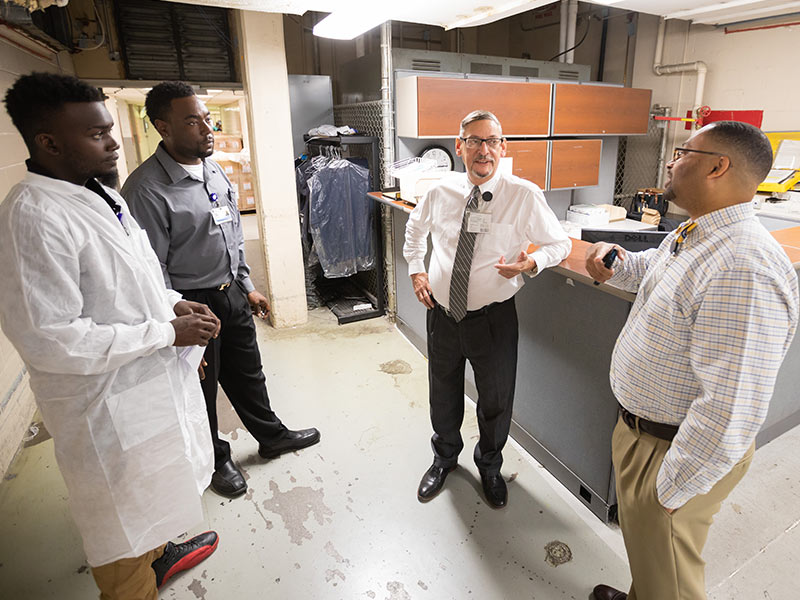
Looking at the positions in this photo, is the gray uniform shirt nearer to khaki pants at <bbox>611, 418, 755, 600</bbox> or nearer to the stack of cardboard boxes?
khaki pants at <bbox>611, 418, 755, 600</bbox>

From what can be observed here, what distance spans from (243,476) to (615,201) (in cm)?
457

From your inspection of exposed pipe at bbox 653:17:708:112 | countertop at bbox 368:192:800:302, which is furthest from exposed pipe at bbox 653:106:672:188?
countertop at bbox 368:192:800:302

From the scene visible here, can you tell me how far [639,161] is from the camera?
16.0ft

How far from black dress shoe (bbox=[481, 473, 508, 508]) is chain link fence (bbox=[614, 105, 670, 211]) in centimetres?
394

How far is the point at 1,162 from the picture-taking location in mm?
2559

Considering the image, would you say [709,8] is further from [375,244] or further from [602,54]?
[375,244]

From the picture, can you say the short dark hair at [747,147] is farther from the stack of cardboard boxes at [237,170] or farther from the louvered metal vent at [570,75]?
the stack of cardboard boxes at [237,170]

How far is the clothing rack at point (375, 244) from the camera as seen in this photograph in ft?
12.0

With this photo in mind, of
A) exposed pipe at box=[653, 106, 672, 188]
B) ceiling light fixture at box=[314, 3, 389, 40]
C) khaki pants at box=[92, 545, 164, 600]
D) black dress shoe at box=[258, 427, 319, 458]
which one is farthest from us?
exposed pipe at box=[653, 106, 672, 188]

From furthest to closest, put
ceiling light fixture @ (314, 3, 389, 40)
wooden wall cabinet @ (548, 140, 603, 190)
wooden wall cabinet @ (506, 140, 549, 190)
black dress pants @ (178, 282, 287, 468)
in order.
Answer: wooden wall cabinet @ (548, 140, 603, 190) → wooden wall cabinet @ (506, 140, 549, 190) → ceiling light fixture @ (314, 3, 389, 40) → black dress pants @ (178, 282, 287, 468)

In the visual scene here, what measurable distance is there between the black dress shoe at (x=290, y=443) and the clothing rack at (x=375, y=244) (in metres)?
1.59

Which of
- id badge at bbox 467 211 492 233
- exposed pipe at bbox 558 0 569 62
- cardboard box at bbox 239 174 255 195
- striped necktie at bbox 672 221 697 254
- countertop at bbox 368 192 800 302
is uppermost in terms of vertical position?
exposed pipe at bbox 558 0 569 62

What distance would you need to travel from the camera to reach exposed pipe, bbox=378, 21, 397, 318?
10.8 feet

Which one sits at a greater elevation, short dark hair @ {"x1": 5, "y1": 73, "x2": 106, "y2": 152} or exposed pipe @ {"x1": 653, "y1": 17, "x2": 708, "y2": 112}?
exposed pipe @ {"x1": 653, "y1": 17, "x2": 708, "y2": 112}
